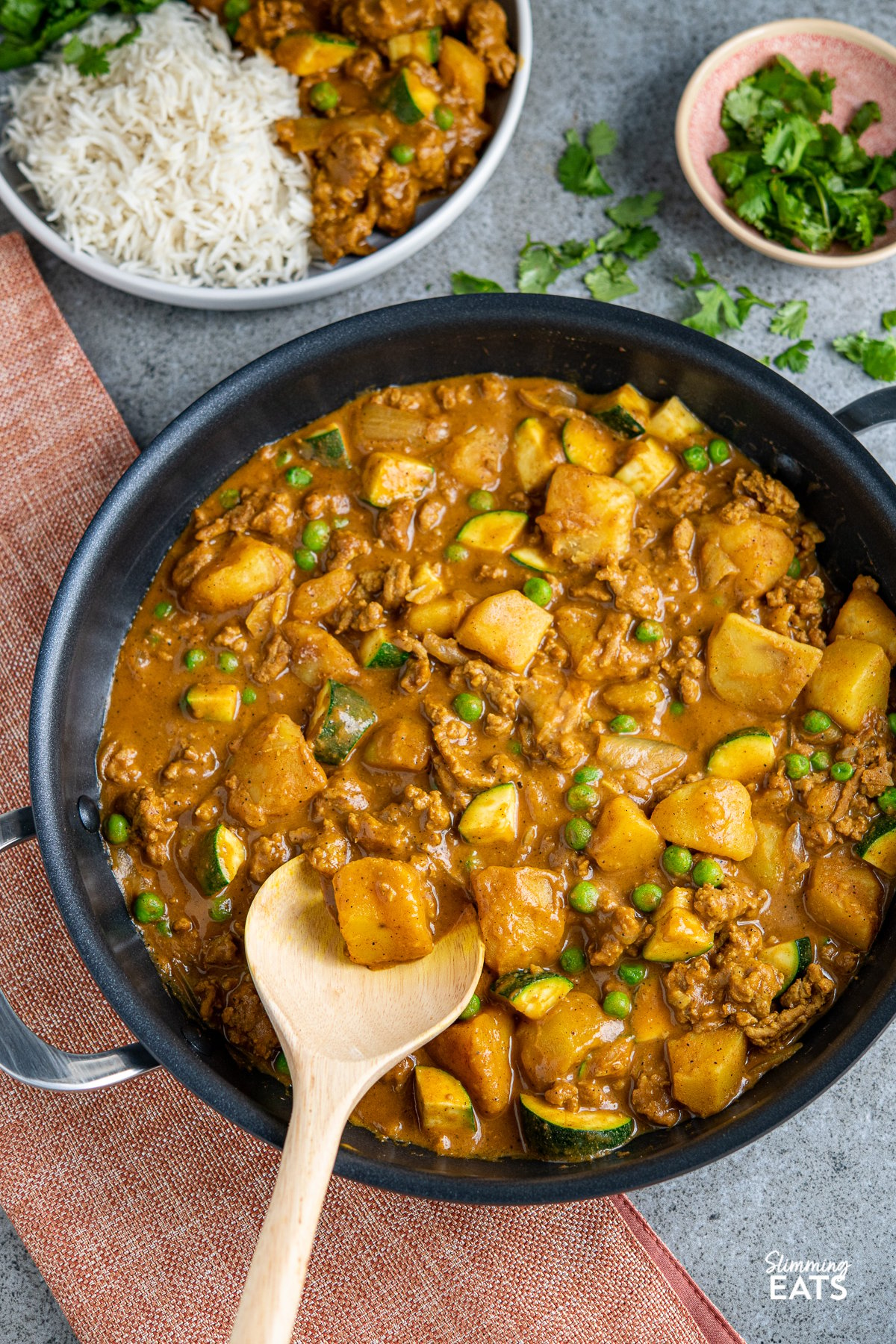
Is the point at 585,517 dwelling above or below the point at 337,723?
above

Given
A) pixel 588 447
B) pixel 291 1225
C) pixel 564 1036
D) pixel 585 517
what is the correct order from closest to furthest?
pixel 291 1225
pixel 564 1036
pixel 585 517
pixel 588 447

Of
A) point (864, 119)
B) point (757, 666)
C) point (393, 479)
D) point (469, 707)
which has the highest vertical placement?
point (864, 119)

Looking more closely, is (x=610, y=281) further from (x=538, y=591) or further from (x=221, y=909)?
(x=221, y=909)

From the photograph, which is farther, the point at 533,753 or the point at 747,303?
the point at 747,303

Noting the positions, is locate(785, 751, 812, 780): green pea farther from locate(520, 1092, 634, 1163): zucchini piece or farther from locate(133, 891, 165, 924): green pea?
locate(133, 891, 165, 924): green pea

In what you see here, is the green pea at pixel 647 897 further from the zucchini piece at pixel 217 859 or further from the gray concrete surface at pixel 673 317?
the zucchini piece at pixel 217 859

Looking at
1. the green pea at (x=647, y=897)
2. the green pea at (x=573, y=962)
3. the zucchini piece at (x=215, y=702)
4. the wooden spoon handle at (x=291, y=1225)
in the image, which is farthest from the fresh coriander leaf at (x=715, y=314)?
the wooden spoon handle at (x=291, y=1225)

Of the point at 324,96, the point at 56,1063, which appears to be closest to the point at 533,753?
the point at 56,1063
